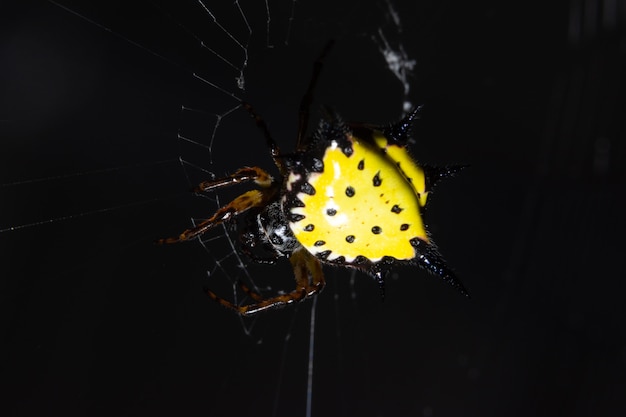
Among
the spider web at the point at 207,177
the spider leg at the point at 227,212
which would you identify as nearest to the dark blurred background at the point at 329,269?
the spider web at the point at 207,177

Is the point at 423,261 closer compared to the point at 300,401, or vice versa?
the point at 423,261

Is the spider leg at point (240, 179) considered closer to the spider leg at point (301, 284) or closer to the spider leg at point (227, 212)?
the spider leg at point (227, 212)

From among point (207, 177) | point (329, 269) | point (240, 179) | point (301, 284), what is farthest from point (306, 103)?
point (329, 269)

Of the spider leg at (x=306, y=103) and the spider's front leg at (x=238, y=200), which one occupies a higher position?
the spider leg at (x=306, y=103)

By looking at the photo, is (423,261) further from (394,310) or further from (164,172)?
(394,310)

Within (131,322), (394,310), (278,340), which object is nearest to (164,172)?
(131,322)

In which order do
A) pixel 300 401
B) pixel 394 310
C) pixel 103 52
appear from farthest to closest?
pixel 394 310
pixel 300 401
pixel 103 52

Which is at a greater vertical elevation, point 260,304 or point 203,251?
point 203,251
